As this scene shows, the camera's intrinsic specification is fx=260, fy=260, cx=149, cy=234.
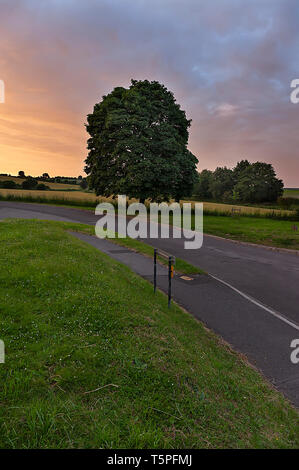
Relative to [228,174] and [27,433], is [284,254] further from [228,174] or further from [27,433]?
[228,174]

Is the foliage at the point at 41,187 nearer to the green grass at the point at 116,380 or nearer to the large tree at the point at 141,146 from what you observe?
the large tree at the point at 141,146

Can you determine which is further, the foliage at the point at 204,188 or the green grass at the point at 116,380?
the foliage at the point at 204,188

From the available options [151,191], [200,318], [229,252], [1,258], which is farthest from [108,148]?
[200,318]

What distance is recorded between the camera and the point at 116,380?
11.9 feet

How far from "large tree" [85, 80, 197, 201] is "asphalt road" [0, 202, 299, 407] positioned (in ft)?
48.5

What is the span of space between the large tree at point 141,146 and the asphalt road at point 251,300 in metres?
14.8

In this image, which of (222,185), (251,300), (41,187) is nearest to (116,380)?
(251,300)

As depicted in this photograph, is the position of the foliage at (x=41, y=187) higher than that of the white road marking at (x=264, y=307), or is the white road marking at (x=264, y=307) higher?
the foliage at (x=41, y=187)

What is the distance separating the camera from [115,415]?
299 centimetres

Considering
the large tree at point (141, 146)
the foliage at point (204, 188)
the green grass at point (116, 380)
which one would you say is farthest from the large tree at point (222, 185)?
the green grass at point (116, 380)

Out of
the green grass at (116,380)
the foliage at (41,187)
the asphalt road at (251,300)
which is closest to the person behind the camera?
the green grass at (116,380)

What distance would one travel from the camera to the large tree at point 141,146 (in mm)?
28438

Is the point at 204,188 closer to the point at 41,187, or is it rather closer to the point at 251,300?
the point at 41,187

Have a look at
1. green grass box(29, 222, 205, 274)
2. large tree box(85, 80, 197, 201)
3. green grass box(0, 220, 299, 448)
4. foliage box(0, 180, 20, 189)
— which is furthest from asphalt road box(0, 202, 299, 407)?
foliage box(0, 180, 20, 189)
